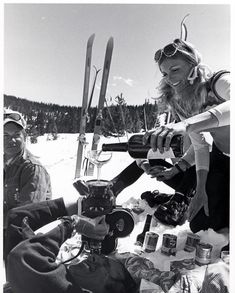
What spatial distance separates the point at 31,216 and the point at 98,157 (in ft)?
1.35

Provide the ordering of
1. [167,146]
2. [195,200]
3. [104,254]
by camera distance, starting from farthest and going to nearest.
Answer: [195,200] → [104,254] → [167,146]

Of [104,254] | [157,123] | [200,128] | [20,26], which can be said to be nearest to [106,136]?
[157,123]

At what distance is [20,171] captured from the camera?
57.7 inches

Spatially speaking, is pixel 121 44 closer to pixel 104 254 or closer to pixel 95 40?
pixel 95 40

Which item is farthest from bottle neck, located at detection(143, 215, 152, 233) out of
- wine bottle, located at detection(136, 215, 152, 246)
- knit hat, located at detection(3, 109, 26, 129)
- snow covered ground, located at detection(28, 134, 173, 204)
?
knit hat, located at detection(3, 109, 26, 129)

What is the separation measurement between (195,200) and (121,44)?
859 mm

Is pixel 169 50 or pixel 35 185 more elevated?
pixel 169 50

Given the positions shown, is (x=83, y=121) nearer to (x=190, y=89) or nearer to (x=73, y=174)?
(x=73, y=174)

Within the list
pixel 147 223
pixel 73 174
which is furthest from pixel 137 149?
pixel 147 223

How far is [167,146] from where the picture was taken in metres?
1.19

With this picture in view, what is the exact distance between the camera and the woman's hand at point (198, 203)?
4.99 ft

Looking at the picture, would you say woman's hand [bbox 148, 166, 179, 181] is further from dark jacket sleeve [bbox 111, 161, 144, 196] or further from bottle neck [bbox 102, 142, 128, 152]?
bottle neck [bbox 102, 142, 128, 152]

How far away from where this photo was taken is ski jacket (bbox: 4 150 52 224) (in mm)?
1427

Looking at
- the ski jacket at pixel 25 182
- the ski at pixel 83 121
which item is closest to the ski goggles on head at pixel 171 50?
the ski at pixel 83 121
